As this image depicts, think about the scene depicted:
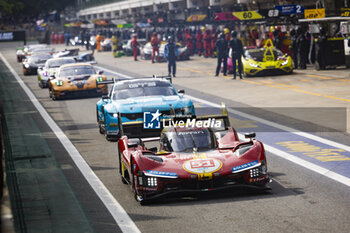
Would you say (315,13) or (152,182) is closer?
(152,182)

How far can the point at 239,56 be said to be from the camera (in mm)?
31281

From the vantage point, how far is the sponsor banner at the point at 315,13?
30.6 metres

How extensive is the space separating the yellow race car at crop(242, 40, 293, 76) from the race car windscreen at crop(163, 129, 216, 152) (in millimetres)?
20731

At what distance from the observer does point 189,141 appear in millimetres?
11047

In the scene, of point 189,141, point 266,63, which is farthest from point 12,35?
point 189,141

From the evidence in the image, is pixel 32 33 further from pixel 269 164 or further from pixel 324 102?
pixel 269 164

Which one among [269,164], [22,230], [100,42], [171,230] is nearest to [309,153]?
[269,164]

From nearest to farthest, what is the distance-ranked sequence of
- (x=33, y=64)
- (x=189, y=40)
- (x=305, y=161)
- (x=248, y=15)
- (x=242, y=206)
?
1. (x=242, y=206)
2. (x=305, y=161)
3. (x=248, y=15)
4. (x=33, y=64)
5. (x=189, y=40)

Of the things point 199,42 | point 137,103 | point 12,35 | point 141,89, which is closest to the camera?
point 137,103

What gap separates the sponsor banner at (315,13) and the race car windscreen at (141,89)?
14933mm

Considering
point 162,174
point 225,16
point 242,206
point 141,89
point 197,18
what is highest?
point 225,16

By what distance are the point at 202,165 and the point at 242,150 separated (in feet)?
2.38

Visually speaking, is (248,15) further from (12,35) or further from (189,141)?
(12,35)

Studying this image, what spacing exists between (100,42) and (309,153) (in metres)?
56.2
